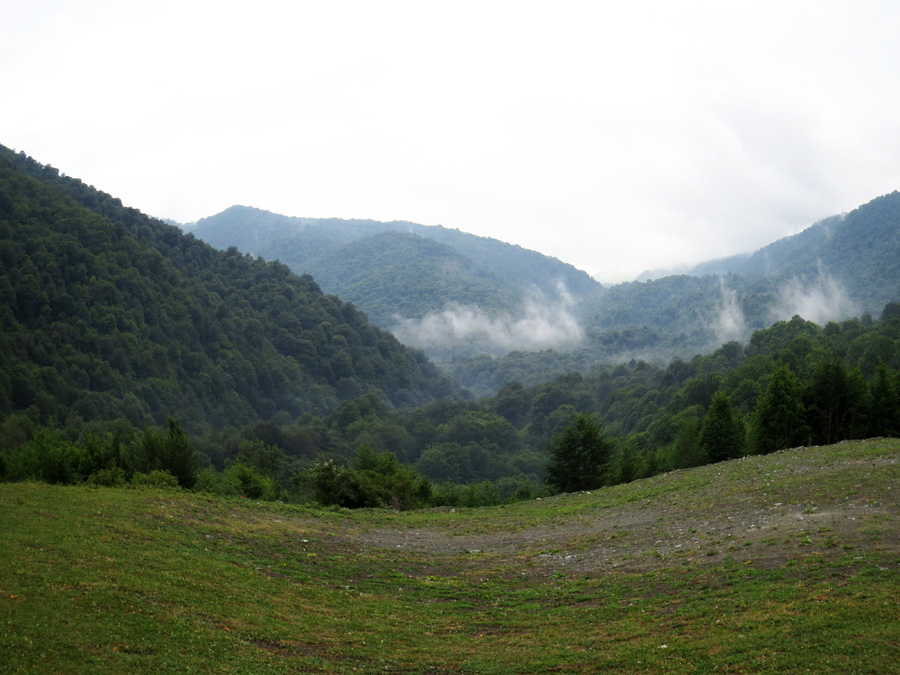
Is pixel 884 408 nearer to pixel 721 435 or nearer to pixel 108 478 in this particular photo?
pixel 721 435

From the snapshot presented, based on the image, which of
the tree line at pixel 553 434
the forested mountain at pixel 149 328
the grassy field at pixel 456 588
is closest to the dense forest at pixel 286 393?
the tree line at pixel 553 434

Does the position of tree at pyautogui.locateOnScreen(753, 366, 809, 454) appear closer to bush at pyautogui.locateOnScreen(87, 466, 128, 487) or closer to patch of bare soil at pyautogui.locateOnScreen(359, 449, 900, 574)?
patch of bare soil at pyautogui.locateOnScreen(359, 449, 900, 574)

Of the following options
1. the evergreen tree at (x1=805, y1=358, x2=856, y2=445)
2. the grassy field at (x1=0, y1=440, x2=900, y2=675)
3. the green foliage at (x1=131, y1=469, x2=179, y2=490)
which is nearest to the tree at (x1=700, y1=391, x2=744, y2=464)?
the evergreen tree at (x1=805, y1=358, x2=856, y2=445)

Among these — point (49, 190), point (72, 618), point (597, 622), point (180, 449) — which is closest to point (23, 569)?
point (72, 618)

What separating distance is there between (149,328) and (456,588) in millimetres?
125301

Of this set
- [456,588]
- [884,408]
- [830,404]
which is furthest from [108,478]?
[884,408]

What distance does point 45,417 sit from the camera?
96375 mm

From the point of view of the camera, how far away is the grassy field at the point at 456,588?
12.0 meters

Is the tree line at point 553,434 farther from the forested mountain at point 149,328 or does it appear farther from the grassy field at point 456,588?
the grassy field at point 456,588

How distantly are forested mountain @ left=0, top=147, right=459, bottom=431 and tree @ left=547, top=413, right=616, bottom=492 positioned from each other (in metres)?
76.6

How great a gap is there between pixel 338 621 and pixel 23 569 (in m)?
6.82

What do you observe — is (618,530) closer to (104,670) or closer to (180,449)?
(104,670)

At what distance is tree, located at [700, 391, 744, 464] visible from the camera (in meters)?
52.5

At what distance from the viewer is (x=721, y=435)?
52.8m
